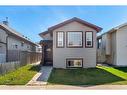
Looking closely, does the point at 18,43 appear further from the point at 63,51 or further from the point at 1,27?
the point at 63,51

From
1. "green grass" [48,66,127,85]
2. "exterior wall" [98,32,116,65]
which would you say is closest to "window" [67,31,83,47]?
"exterior wall" [98,32,116,65]

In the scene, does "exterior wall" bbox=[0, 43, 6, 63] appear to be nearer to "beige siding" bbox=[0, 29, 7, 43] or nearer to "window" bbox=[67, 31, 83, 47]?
"beige siding" bbox=[0, 29, 7, 43]

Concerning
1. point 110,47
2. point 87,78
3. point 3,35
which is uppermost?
point 3,35

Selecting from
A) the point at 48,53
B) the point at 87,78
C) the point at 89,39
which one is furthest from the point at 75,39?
the point at 87,78

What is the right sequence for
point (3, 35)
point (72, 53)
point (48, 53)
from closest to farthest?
point (72, 53) → point (3, 35) → point (48, 53)

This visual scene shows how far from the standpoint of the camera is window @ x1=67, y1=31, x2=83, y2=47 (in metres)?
24.7

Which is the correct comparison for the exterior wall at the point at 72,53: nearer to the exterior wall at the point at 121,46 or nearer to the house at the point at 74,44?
the house at the point at 74,44

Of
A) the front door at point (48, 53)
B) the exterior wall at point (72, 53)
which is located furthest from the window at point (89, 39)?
the front door at point (48, 53)

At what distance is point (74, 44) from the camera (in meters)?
24.7

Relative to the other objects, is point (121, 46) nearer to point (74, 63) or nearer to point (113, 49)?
point (113, 49)

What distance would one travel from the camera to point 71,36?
2470 cm

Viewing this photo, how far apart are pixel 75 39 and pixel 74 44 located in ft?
1.55
